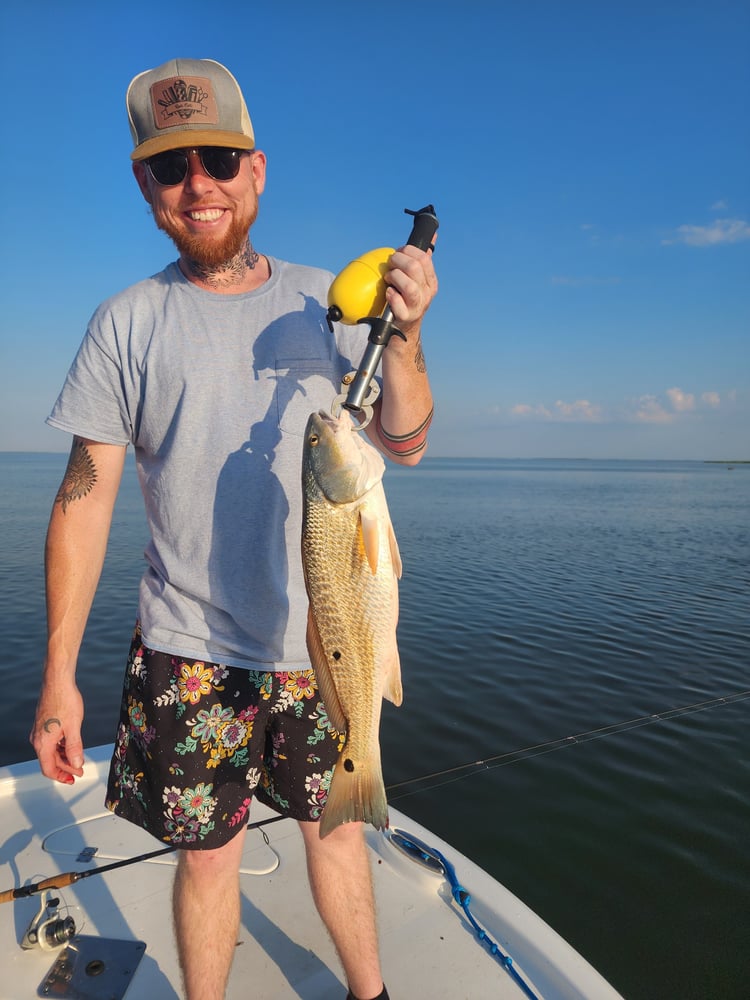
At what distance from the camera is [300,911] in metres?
3.71

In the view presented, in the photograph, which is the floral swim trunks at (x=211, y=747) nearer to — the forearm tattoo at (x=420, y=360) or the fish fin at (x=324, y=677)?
the fish fin at (x=324, y=677)

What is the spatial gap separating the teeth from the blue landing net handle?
371cm

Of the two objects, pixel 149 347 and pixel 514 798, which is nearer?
pixel 149 347

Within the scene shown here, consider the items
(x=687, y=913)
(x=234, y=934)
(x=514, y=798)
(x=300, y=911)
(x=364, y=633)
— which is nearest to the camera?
(x=364, y=633)

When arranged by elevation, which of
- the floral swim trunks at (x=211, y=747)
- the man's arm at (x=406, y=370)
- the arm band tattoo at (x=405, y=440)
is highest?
the man's arm at (x=406, y=370)

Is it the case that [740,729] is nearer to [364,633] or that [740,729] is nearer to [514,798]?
[514,798]

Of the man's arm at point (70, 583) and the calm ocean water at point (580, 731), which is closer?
the man's arm at point (70, 583)

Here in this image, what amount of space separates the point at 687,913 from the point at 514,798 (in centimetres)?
188

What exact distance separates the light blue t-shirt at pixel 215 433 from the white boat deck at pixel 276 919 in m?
1.39

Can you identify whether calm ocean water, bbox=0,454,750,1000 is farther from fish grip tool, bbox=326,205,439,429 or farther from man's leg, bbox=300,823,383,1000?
fish grip tool, bbox=326,205,439,429

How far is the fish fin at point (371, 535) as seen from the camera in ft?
7.21

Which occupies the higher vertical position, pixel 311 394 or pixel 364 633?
pixel 311 394

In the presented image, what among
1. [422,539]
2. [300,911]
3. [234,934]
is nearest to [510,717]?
[300,911]

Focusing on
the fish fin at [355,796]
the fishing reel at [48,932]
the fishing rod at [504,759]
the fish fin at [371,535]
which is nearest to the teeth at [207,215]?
the fish fin at [371,535]
